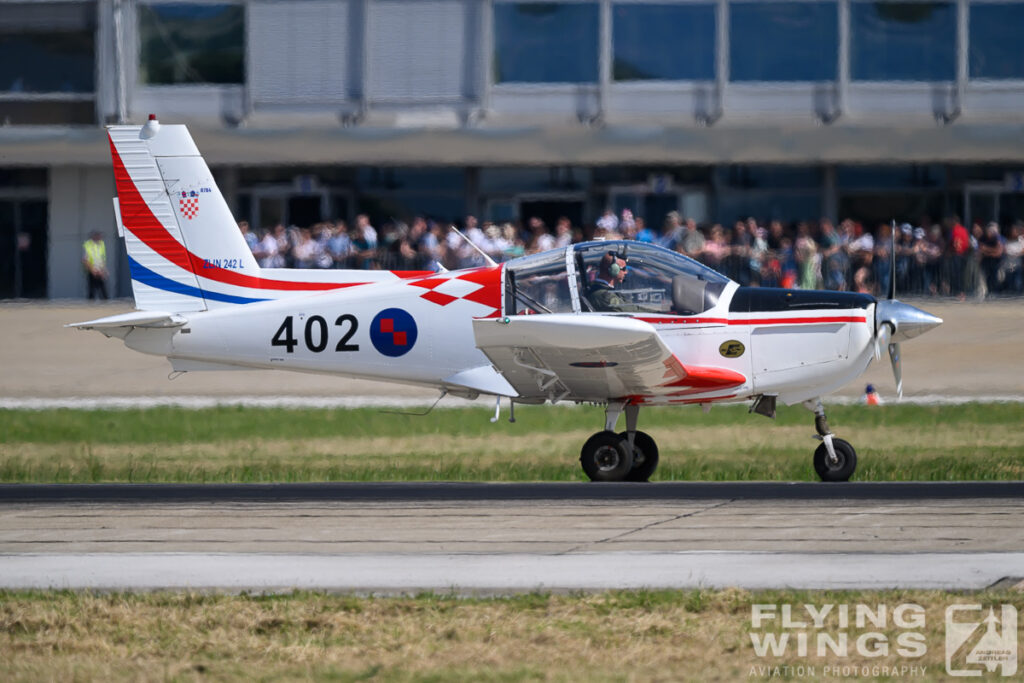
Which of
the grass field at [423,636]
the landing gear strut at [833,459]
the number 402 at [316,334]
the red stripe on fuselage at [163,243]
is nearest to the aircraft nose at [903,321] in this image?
the landing gear strut at [833,459]

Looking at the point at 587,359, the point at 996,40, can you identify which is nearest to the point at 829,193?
the point at 996,40

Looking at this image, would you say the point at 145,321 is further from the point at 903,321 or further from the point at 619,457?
the point at 903,321

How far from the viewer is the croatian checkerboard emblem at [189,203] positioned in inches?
606

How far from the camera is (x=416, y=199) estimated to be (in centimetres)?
3241

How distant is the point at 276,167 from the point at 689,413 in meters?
14.2

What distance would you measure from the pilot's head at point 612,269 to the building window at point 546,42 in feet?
66.2

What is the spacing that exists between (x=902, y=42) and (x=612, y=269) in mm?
21679

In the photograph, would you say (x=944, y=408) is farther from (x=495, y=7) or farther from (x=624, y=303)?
(x=495, y=7)

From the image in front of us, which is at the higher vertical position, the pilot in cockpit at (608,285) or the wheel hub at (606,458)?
the pilot in cockpit at (608,285)

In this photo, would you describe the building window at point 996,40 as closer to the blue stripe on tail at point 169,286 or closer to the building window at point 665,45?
the building window at point 665,45

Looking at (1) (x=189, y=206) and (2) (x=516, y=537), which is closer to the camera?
(2) (x=516, y=537)

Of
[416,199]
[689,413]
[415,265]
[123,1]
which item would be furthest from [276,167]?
[689,413]

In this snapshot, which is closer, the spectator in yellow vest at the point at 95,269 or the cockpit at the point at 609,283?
the cockpit at the point at 609,283

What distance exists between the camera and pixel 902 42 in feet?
108
